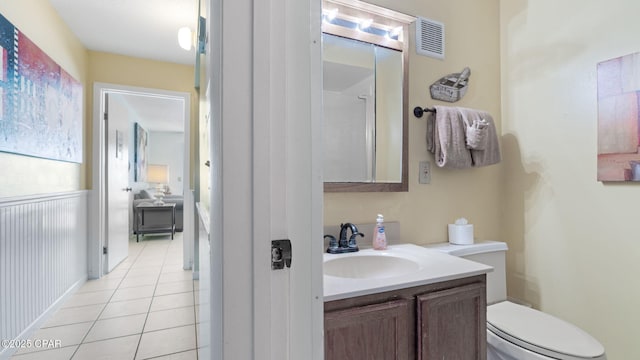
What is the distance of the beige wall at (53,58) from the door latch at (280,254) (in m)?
2.09

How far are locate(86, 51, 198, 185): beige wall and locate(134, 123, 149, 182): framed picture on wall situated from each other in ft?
9.14

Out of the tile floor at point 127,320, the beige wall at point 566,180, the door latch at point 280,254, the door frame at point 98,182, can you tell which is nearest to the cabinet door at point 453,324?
the door latch at point 280,254

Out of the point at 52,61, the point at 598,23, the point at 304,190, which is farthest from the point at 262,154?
the point at 52,61

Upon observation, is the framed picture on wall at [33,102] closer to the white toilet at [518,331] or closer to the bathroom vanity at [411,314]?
the bathroom vanity at [411,314]

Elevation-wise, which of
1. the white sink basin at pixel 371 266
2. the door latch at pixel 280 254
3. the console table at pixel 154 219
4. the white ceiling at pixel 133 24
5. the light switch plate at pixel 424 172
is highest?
the white ceiling at pixel 133 24

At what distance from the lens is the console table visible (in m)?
5.07

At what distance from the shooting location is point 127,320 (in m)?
2.16

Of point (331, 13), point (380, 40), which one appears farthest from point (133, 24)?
point (380, 40)

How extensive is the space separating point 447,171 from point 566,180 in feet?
2.02

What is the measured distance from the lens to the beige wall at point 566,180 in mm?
1434

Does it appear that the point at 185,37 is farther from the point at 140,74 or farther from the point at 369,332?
the point at 369,332

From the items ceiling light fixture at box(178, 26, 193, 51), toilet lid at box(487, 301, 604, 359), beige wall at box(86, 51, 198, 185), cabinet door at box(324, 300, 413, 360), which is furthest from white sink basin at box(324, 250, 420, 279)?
beige wall at box(86, 51, 198, 185)

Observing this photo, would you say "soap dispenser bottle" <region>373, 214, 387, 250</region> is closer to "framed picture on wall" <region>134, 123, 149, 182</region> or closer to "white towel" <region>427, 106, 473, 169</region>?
"white towel" <region>427, 106, 473, 169</region>

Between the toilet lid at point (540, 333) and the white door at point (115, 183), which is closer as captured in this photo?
the toilet lid at point (540, 333)
